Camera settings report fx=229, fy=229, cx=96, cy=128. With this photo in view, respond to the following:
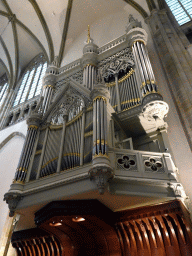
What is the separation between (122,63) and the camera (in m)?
9.26

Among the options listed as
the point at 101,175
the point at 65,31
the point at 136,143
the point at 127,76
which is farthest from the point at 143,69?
the point at 65,31

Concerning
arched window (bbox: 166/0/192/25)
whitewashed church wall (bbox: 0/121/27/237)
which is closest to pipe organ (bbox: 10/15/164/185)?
arched window (bbox: 166/0/192/25)

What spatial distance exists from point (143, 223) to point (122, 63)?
6.27m

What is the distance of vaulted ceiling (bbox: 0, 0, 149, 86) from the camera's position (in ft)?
45.5

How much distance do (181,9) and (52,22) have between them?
7.98 metres

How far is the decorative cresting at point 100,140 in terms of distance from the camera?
180 inches

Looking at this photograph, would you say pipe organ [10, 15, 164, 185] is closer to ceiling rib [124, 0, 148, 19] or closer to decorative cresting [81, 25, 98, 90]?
decorative cresting [81, 25, 98, 90]

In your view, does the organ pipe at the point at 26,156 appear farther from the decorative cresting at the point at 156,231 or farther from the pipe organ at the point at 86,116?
the decorative cresting at the point at 156,231

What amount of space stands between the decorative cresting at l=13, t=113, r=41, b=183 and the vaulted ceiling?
743 centimetres

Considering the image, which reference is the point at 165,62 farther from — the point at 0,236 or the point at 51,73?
the point at 0,236

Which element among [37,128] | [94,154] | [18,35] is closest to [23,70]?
[18,35]

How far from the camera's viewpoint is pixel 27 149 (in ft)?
21.9

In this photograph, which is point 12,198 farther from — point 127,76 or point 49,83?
point 49,83

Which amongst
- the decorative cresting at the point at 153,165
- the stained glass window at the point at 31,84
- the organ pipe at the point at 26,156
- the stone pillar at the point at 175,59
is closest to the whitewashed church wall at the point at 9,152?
the stained glass window at the point at 31,84
